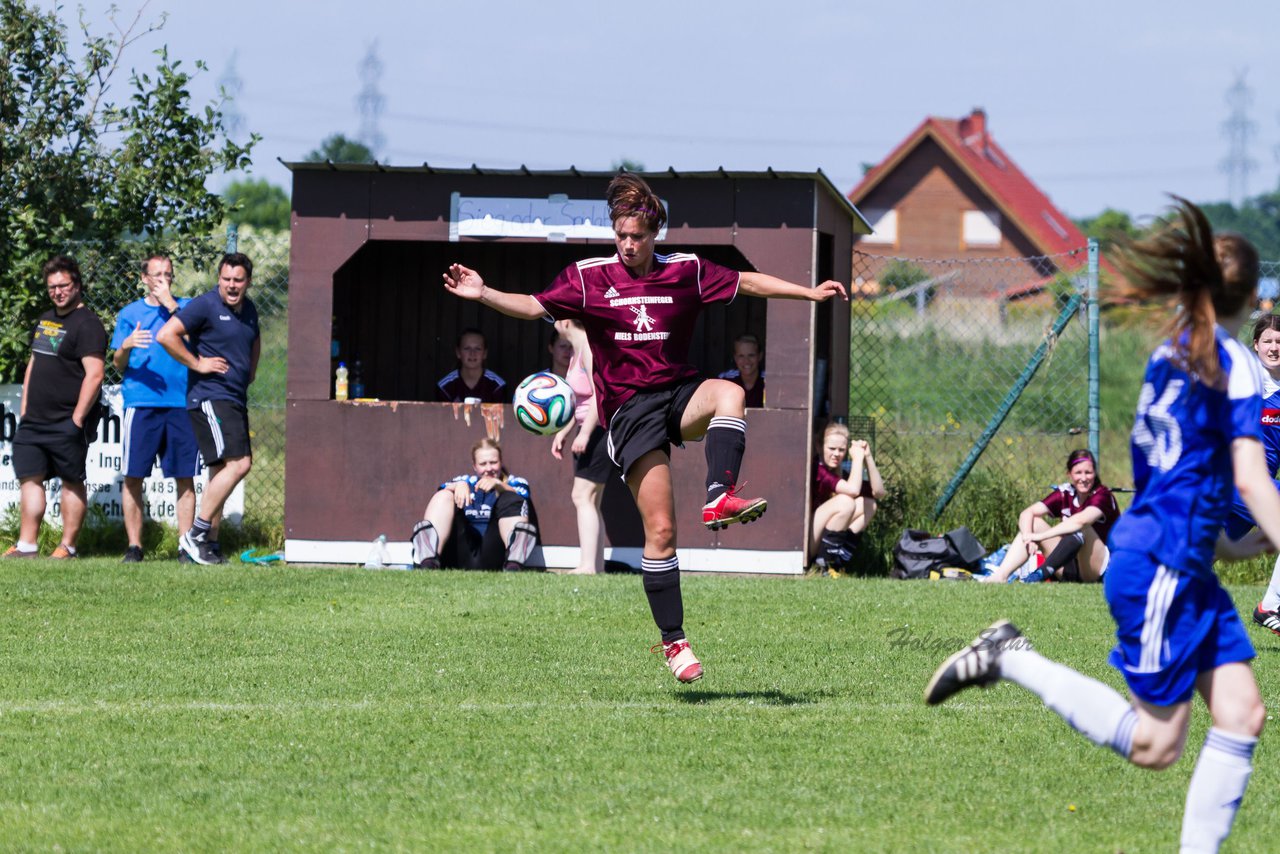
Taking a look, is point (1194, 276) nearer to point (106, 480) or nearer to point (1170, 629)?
point (1170, 629)

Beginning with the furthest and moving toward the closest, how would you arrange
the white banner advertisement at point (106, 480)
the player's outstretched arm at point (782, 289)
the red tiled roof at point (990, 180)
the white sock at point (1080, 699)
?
the red tiled roof at point (990, 180) → the white banner advertisement at point (106, 480) → the player's outstretched arm at point (782, 289) → the white sock at point (1080, 699)

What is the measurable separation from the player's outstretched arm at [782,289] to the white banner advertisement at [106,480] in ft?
24.4

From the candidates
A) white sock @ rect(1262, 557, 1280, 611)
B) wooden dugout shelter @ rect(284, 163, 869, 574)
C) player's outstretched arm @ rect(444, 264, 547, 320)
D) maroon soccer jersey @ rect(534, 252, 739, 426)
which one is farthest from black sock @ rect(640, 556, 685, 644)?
wooden dugout shelter @ rect(284, 163, 869, 574)

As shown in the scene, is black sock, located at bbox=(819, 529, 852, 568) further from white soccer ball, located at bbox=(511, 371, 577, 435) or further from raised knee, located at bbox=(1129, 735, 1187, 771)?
raised knee, located at bbox=(1129, 735, 1187, 771)

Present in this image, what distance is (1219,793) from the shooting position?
421 cm

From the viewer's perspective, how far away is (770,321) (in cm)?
1295

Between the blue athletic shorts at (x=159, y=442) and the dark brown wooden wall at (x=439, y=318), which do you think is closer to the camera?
the blue athletic shorts at (x=159, y=442)

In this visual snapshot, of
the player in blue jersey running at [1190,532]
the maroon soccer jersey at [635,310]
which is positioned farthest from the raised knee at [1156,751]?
the maroon soccer jersey at [635,310]

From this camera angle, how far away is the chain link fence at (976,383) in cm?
1373

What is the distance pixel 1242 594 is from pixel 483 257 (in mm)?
7436

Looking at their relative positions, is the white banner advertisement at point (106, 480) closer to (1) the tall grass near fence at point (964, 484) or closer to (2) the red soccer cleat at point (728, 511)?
(1) the tall grass near fence at point (964, 484)

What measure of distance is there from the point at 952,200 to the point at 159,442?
56595 millimetres

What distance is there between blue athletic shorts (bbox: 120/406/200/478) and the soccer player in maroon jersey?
632 centimetres

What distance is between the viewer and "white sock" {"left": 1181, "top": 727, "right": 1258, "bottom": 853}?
4.21 metres
